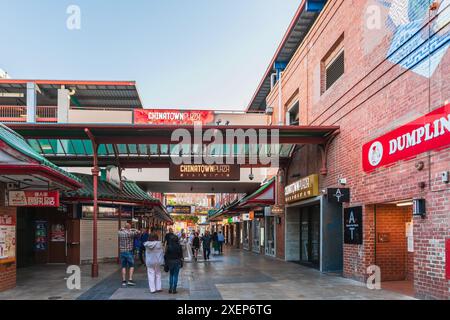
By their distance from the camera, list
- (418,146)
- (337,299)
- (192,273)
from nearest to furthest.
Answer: (418,146) < (337,299) < (192,273)

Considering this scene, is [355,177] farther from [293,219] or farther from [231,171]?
[293,219]

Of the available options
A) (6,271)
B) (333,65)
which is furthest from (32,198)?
(333,65)

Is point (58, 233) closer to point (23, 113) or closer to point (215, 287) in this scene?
point (215, 287)

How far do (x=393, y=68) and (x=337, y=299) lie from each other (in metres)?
5.70

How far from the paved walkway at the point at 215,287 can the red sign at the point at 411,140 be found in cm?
321

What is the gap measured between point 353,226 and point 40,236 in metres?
A: 13.3

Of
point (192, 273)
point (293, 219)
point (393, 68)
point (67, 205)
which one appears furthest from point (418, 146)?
point (67, 205)

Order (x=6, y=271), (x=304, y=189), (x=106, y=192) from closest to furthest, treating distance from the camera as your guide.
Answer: (x=6, y=271)
(x=304, y=189)
(x=106, y=192)

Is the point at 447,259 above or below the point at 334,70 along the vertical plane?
below

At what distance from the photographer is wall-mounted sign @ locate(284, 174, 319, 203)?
1648cm

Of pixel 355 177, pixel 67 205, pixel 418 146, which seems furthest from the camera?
pixel 67 205

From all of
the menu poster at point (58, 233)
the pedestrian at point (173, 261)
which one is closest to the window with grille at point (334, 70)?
the pedestrian at point (173, 261)

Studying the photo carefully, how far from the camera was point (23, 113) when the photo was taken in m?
30.7
